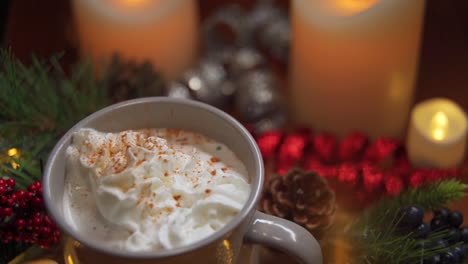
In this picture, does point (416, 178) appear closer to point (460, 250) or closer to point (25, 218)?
point (460, 250)

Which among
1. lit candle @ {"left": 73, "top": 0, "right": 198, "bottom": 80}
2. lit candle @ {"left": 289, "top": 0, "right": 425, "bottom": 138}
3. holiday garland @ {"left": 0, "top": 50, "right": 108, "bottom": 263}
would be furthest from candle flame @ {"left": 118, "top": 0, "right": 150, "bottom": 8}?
lit candle @ {"left": 289, "top": 0, "right": 425, "bottom": 138}

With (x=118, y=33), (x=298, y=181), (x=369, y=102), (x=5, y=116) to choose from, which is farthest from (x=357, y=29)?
(x=5, y=116)

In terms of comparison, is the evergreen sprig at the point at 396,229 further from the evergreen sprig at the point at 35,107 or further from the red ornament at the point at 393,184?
the evergreen sprig at the point at 35,107

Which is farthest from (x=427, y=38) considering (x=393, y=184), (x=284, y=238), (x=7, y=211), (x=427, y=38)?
(x=7, y=211)

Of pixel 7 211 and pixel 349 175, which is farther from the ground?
pixel 7 211

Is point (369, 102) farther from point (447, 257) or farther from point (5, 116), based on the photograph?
point (5, 116)

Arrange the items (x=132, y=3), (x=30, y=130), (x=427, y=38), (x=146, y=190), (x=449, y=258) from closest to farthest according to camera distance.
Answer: (x=146, y=190) → (x=449, y=258) → (x=30, y=130) → (x=132, y=3) → (x=427, y=38)

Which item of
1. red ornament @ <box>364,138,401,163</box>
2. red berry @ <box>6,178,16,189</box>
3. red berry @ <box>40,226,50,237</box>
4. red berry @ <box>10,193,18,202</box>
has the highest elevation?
red berry @ <box>6,178,16,189</box>

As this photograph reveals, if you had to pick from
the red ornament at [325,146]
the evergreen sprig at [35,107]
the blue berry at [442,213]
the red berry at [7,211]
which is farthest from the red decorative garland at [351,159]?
the red berry at [7,211]

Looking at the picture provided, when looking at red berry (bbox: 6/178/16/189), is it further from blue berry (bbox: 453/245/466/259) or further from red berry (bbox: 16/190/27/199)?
blue berry (bbox: 453/245/466/259)
